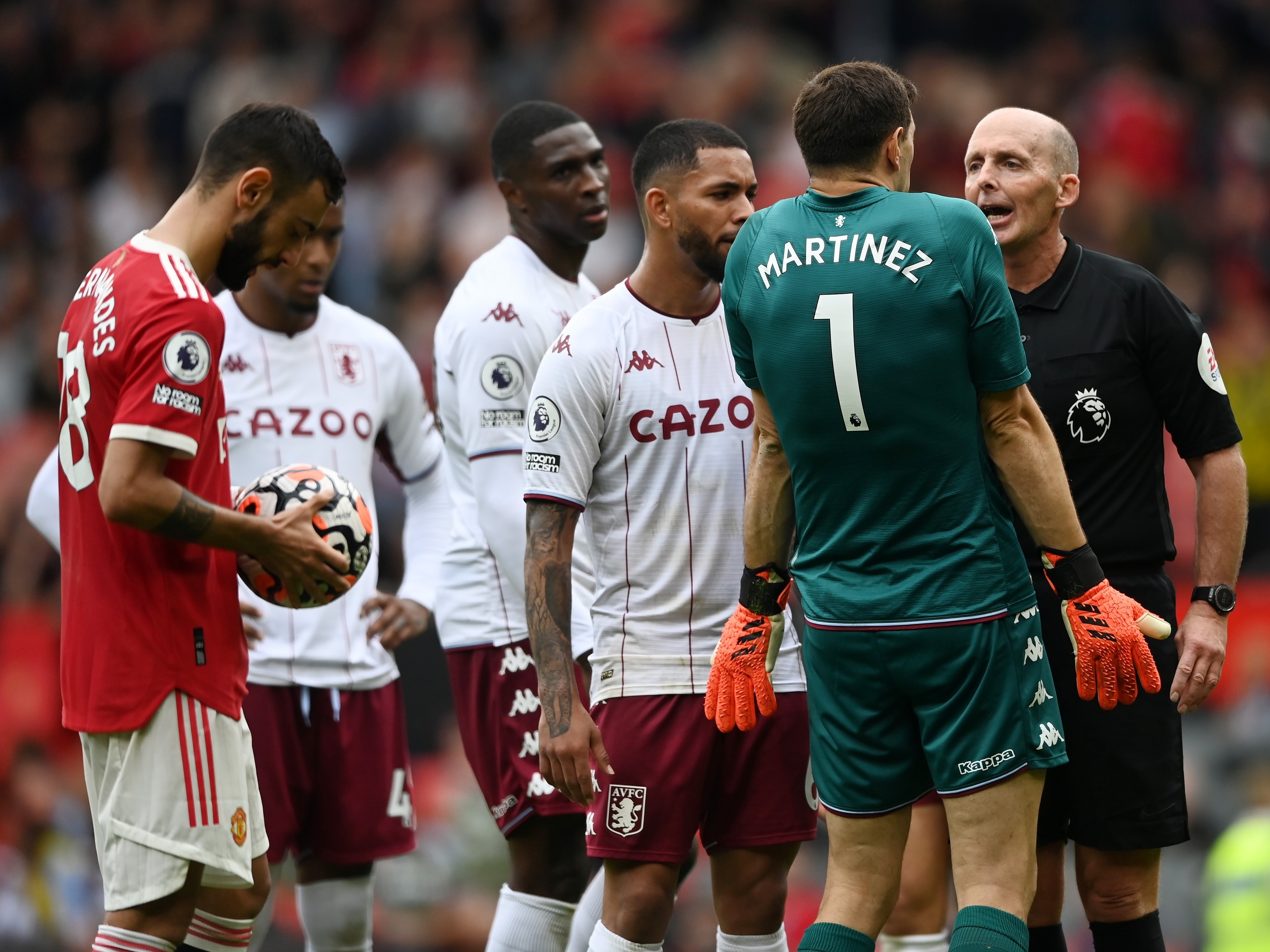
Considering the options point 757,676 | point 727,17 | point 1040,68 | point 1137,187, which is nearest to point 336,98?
point 727,17

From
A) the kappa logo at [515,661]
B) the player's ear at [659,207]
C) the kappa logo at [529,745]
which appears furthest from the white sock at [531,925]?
the player's ear at [659,207]

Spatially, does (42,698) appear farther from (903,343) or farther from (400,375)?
(903,343)

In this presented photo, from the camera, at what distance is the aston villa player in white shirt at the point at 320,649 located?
18.7 feet

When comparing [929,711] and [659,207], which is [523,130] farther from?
[929,711]

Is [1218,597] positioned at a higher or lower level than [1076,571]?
lower

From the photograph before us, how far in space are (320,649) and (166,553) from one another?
1.50 m

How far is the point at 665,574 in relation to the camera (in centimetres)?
486

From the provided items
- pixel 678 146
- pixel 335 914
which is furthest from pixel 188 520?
pixel 335 914

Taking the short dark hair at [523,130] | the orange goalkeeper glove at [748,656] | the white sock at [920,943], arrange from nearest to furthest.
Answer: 1. the orange goalkeeper glove at [748,656]
2. the white sock at [920,943]
3. the short dark hair at [523,130]

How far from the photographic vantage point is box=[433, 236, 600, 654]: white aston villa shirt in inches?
222

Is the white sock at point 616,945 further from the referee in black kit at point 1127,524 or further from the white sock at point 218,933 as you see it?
the referee in black kit at point 1127,524

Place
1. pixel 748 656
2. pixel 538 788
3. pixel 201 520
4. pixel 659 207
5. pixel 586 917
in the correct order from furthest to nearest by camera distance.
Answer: pixel 586 917 < pixel 538 788 < pixel 659 207 < pixel 748 656 < pixel 201 520

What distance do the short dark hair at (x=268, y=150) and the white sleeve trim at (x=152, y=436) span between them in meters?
0.77

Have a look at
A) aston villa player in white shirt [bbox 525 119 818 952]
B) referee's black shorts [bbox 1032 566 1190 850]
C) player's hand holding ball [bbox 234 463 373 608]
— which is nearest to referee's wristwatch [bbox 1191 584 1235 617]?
referee's black shorts [bbox 1032 566 1190 850]
